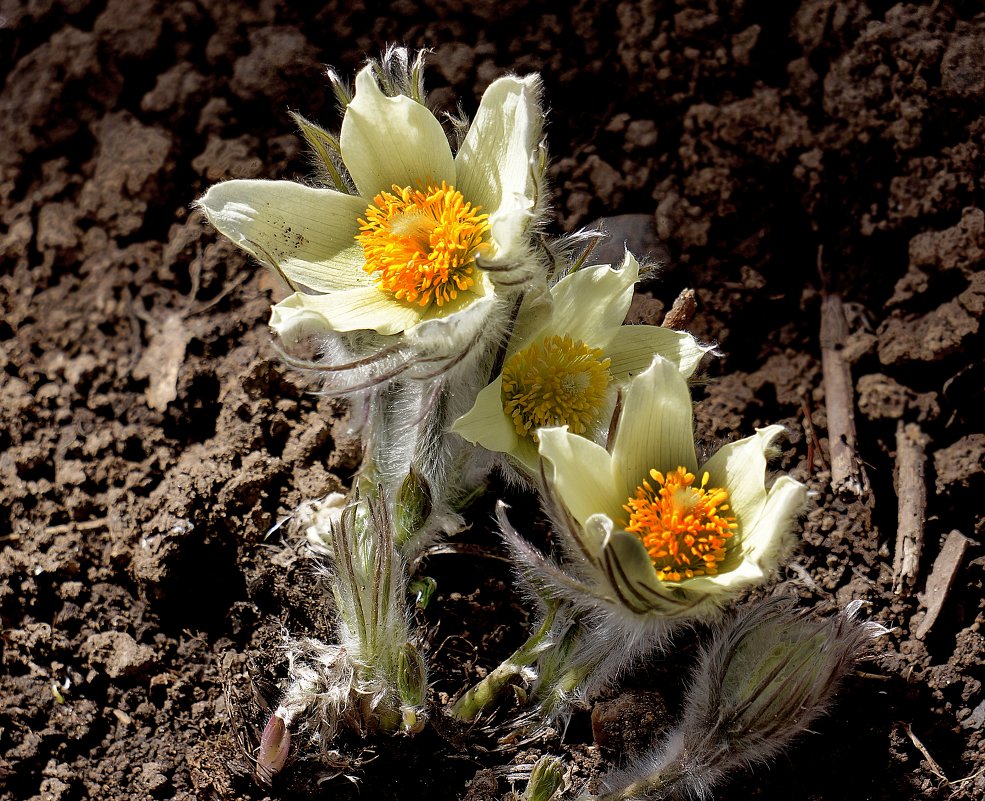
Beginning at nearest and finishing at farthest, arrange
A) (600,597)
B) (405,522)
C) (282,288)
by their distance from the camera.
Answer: (600,597) → (405,522) → (282,288)

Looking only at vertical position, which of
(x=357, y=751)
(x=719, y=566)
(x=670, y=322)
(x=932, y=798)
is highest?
(x=670, y=322)

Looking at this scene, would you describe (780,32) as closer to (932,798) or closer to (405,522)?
(405,522)

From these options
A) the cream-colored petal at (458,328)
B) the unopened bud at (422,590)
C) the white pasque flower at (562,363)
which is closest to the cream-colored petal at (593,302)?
the white pasque flower at (562,363)

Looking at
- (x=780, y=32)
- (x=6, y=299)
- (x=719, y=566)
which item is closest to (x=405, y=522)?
(x=719, y=566)

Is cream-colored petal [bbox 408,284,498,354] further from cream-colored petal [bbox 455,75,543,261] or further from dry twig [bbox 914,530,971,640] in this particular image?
dry twig [bbox 914,530,971,640]

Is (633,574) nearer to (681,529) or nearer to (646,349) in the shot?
(681,529)

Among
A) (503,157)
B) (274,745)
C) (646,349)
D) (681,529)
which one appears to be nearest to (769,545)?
(681,529)
